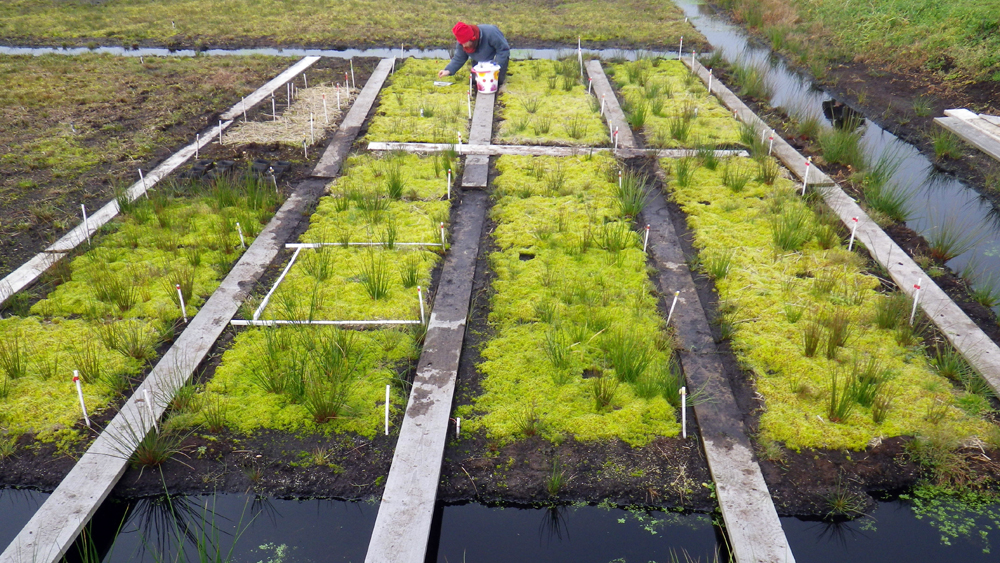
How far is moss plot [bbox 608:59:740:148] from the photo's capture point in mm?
6238

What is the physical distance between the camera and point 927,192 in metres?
5.41

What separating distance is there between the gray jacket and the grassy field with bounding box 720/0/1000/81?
13.8 feet

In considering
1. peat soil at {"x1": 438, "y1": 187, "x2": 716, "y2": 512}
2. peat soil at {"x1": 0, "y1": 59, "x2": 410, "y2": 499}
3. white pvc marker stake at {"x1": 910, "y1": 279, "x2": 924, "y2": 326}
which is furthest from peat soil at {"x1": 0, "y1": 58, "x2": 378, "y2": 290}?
white pvc marker stake at {"x1": 910, "y1": 279, "x2": 924, "y2": 326}

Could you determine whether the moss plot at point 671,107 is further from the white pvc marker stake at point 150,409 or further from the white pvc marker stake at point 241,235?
the white pvc marker stake at point 150,409

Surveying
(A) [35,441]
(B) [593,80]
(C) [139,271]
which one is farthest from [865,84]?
(A) [35,441]

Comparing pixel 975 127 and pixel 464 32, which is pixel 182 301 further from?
pixel 975 127

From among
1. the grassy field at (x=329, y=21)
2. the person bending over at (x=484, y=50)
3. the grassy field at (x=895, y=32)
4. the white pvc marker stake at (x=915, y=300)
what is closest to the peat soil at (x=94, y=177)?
the person bending over at (x=484, y=50)

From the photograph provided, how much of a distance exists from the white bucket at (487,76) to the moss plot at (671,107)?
1.44m

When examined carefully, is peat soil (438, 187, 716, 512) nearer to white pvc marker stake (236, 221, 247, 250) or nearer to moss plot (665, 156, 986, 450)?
moss plot (665, 156, 986, 450)

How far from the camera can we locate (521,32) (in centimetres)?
1081

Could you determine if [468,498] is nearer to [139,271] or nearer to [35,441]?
[35,441]

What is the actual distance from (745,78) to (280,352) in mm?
6535

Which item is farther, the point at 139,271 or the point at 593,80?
the point at 593,80

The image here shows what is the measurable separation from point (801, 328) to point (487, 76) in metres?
4.78
